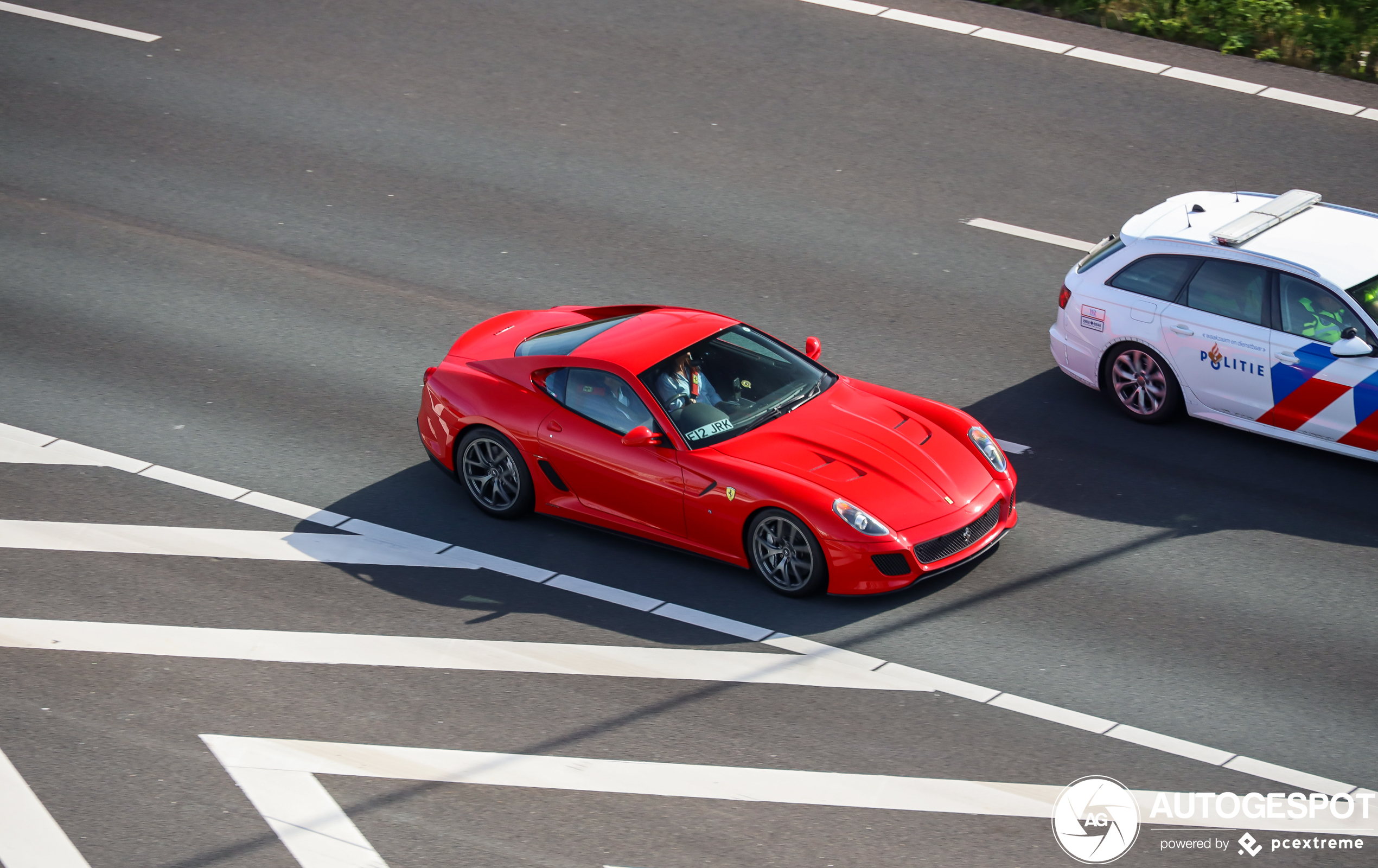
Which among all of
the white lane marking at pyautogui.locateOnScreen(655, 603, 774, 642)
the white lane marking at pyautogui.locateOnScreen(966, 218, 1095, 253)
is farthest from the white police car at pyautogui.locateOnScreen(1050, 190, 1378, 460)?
the white lane marking at pyautogui.locateOnScreen(655, 603, 774, 642)

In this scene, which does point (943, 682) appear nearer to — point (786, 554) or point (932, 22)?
point (786, 554)

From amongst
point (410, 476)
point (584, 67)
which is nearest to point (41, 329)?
point (410, 476)

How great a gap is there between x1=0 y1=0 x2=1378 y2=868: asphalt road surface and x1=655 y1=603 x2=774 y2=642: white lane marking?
0.13 meters

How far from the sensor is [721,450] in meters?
10.2

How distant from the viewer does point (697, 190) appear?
1532 centimetres

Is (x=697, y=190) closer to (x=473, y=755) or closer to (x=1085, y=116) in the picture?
(x=1085, y=116)

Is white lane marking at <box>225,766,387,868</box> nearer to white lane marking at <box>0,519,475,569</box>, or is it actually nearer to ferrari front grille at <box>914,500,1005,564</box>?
white lane marking at <box>0,519,475,569</box>

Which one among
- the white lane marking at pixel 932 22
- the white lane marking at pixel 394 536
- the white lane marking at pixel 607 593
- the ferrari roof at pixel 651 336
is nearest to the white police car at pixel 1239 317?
the ferrari roof at pixel 651 336

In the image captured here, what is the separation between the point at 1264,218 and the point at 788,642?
5.21 m

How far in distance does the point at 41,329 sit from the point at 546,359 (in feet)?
17.7

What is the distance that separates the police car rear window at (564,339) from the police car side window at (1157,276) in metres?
3.80

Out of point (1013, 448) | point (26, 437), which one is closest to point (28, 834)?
point (26, 437)

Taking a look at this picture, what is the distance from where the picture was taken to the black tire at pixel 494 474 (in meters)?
10.9

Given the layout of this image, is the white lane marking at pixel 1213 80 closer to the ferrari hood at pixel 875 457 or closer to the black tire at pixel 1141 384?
the black tire at pixel 1141 384
